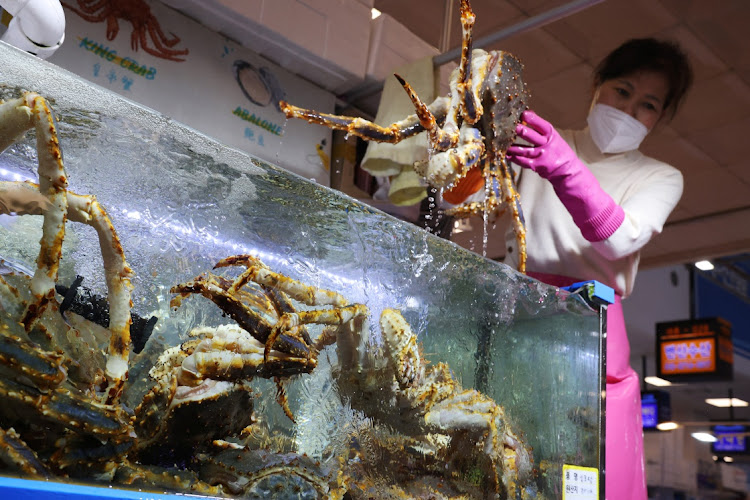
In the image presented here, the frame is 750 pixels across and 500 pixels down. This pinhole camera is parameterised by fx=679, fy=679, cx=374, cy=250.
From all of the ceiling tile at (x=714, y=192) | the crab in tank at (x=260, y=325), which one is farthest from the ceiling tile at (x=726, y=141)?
the crab in tank at (x=260, y=325)

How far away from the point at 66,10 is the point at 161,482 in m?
2.07

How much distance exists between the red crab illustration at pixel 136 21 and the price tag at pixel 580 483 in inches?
81.5

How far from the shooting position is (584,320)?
4.82ft

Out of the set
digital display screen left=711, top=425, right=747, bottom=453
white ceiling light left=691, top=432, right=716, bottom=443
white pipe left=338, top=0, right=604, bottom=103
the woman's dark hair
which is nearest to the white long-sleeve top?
the woman's dark hair

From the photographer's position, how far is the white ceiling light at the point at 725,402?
10219 mm

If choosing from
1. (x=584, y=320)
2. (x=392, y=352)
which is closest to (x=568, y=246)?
(x=584, y=320)

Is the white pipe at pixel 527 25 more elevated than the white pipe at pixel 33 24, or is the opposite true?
the white pipe at pixel 527 25

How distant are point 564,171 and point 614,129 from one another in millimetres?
532

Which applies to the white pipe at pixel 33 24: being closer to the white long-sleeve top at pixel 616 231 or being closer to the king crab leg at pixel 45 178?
the king crab leg at pixel 45 178

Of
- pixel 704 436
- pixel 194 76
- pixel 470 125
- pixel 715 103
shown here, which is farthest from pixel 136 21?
pixel 704 436

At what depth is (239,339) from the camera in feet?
3.04

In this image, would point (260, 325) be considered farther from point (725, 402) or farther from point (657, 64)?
point (725, 402)

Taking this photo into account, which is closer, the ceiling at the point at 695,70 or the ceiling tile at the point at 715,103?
the ceiling at the point at 695,70

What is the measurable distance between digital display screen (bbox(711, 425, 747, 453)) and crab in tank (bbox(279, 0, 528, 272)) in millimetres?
9919
